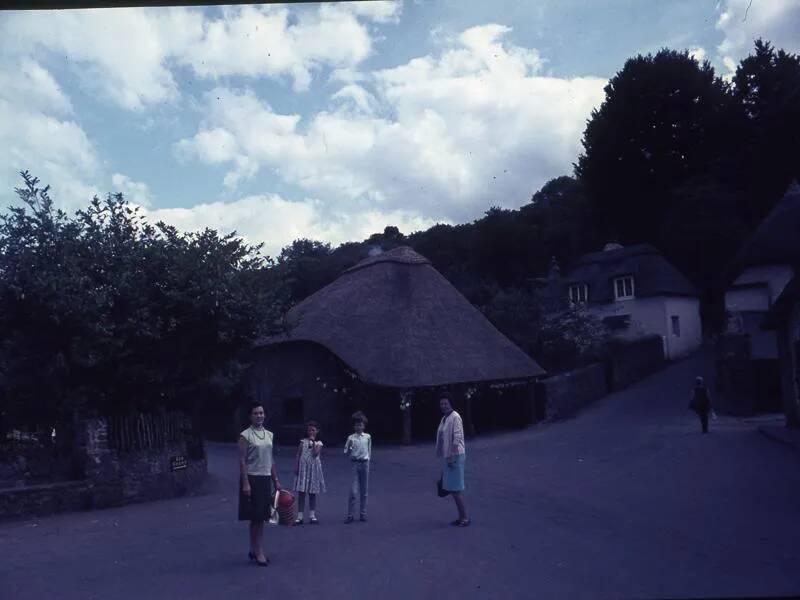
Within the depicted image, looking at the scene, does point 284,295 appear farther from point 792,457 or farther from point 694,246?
point 694,246

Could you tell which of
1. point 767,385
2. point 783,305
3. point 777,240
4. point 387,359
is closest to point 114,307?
point 387,359

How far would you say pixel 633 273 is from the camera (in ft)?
142

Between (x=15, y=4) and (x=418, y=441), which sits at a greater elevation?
(x=15, y=4)

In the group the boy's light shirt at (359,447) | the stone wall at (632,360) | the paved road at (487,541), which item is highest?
the stone wall at (632,360)

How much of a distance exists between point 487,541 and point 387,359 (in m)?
15.8

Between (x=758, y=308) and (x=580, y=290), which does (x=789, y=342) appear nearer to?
(x=758, y=308)

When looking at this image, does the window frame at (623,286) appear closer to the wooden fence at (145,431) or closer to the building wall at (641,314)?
the building wall at (641,314)

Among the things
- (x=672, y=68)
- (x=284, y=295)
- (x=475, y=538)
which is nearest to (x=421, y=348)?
(x=284, y=295)

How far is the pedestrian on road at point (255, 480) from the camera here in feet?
25.8

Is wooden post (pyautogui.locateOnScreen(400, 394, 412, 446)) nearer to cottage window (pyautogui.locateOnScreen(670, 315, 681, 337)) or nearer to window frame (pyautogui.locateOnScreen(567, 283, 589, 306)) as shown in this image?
cottage window (pyautogui.locateOnScreen(670, 315, 681, 337))

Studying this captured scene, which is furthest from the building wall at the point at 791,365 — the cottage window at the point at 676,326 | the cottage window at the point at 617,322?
the cottage window at the point at 617,322

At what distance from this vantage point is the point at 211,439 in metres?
31.3

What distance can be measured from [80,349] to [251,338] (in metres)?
3.48

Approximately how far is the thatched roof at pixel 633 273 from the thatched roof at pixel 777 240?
31.4ft
